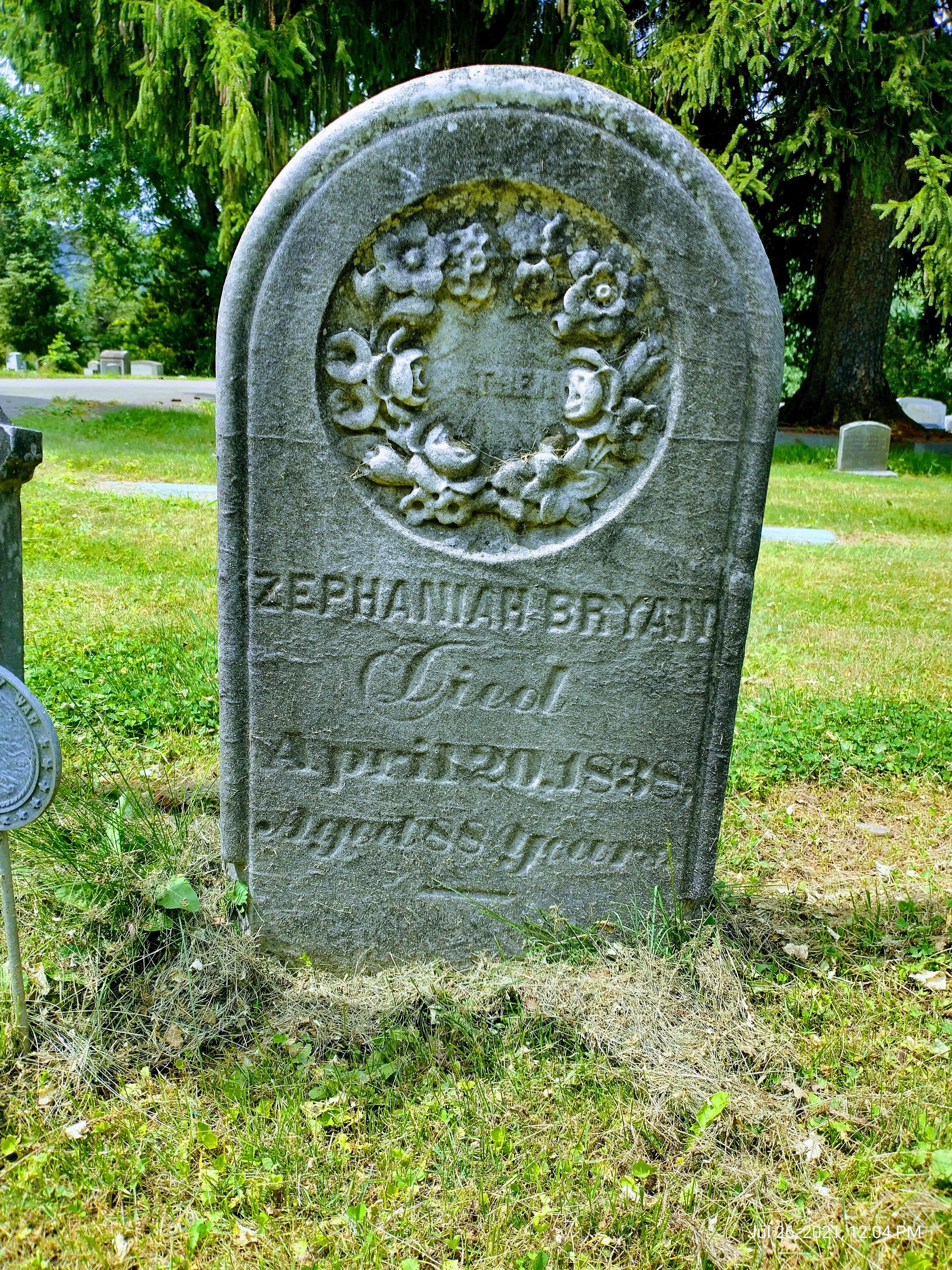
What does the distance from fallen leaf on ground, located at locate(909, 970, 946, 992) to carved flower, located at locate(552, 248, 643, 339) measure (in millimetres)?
1936

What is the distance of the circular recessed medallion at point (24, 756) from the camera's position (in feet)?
6.84

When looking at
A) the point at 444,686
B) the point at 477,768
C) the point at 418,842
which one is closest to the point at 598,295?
the point at 444,686

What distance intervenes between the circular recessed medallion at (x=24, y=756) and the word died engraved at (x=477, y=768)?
601 millimetres

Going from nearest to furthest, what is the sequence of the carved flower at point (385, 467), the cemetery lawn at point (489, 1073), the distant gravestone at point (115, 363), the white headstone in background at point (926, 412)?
the cemetery lawn at point (489, 1073) < the carved flower at point (385, 467) < the white headstone in background at point (926, 412) < the distant gravestone at point (115, 363)

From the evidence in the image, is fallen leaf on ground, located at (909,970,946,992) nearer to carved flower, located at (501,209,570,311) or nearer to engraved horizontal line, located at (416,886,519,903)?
engraved horizontal line, located at (416,886,519,903)

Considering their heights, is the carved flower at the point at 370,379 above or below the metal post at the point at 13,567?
above

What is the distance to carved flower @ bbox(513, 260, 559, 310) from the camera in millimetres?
2316

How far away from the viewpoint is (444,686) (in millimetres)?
2572

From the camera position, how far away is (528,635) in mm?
2531

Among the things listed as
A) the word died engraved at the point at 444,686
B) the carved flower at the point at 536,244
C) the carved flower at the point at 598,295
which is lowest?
the word died engraved at the point at 444,686

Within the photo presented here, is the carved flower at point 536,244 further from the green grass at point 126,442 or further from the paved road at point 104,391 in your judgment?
the paved road at point 104,391

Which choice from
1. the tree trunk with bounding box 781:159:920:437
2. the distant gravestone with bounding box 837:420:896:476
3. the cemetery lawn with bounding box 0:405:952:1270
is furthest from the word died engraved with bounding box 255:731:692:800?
the tree trunk with bounding box 781:159:920:437

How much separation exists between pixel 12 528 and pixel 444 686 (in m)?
1.48

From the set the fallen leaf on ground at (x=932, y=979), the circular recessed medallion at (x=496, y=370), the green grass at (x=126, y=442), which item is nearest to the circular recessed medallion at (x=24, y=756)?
the circular recessed medallion at (x=496, y=370)
